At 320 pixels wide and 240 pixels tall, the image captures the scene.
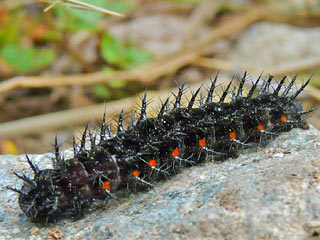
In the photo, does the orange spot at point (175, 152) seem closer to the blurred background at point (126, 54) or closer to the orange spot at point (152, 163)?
the orange spot at point (152, 163)

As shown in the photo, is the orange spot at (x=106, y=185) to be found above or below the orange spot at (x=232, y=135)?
below

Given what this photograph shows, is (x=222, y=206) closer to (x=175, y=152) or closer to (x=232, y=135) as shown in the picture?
(x=175, y=152)

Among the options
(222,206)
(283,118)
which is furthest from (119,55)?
(222,206)

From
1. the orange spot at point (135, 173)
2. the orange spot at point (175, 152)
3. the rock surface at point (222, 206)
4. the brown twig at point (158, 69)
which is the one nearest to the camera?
the rock surface at point (222, 206)

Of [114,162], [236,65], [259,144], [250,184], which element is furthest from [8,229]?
[236,65]

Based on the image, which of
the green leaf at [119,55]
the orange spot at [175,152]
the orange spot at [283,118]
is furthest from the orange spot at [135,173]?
the green leaf at [119,55]

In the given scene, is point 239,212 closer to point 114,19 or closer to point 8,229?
point 8,229
